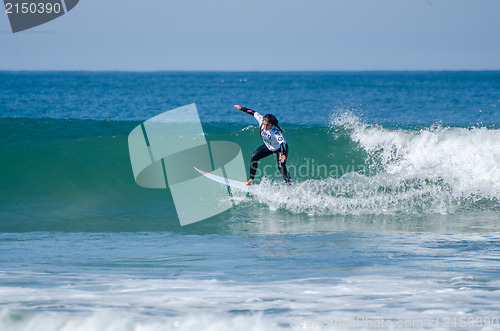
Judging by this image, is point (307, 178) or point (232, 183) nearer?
point (232, 183)

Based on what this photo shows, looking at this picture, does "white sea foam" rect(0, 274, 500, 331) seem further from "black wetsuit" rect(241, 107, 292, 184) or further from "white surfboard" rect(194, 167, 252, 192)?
"white surfboard" rect(194, 167, 252, 192)

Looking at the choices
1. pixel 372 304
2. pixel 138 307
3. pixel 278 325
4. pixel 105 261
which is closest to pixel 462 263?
pixel 372 304

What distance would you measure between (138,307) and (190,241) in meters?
Result: 3.05

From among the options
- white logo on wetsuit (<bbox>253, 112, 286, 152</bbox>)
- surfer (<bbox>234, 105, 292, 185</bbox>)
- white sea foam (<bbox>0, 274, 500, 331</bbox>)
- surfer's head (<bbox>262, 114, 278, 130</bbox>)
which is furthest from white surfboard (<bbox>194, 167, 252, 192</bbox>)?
white sea foam (<bbox>0, 274, 500, 331</bbox>)

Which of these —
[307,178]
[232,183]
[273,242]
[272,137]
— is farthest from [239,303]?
[307,178]

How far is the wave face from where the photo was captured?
30.6 ft

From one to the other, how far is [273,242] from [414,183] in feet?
15.6

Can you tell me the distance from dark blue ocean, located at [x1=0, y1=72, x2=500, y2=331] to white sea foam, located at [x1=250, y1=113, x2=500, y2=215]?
4 centimetres

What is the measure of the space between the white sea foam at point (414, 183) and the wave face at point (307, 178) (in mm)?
21

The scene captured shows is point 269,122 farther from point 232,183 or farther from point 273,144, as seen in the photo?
point 232,183

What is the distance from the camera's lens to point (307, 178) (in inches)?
512

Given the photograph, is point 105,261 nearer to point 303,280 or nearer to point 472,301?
point 303,280

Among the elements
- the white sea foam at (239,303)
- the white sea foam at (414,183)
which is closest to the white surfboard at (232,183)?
the white sea foam at (414,183)

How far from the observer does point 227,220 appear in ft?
28.9
